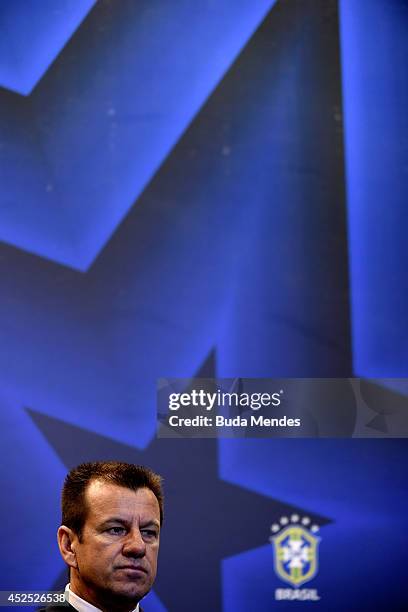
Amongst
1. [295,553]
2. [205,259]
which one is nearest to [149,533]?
[295,553]

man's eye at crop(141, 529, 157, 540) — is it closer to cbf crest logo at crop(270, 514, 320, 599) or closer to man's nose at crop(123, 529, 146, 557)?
man's nose at crop(123, 529, 146, 557)

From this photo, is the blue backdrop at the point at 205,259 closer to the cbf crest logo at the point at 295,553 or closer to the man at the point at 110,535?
the cbf crest logo at the point at 295,553

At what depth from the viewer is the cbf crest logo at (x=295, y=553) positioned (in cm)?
214

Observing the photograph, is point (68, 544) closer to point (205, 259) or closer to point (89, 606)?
point (89, 606)

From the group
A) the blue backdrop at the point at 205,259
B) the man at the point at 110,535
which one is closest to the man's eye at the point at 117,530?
the man at the point at 110,535

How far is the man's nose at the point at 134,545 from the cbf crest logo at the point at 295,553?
911 millimetres

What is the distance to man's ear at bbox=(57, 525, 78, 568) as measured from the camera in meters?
1.32

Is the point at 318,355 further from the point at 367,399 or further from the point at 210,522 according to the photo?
the point at 210,522

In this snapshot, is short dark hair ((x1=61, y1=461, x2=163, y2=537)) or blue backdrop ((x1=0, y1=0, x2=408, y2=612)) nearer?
short dark hair ((x1=61, y1=461, x2=163, y2=537))

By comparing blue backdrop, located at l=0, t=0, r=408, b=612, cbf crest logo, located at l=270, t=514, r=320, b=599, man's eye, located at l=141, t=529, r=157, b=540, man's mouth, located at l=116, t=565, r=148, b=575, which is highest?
blue backdrop, located at l=0, t=0, r=408, b=612

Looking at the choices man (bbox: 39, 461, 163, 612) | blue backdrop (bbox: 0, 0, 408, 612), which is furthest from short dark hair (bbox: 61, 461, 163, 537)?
blue backdrop (bbox: 0, 0, 408, 612)

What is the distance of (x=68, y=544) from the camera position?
1349 mm

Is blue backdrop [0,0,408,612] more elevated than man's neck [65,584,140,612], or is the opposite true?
blue backdrop [0,0,408,612]

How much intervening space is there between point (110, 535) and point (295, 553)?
37.3 inches
